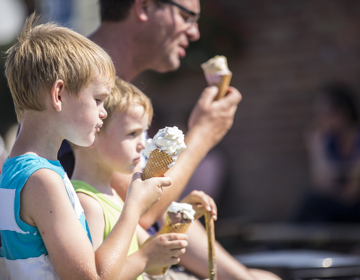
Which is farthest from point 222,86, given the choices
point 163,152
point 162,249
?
point 162,249

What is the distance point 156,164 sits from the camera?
148 cm

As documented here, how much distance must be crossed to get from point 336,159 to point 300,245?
58.9 inches

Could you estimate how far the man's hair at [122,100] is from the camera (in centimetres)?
170

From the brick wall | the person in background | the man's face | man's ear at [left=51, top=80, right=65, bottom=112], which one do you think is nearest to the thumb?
the man's face

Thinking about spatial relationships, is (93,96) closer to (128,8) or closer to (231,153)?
(128,8)

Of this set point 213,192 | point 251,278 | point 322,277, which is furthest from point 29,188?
point 213,192

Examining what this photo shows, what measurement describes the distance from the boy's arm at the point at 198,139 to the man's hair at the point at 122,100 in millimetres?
251

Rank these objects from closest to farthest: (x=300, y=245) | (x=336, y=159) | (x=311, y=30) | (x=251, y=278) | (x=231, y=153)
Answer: (x=251, y=278), (x=300, y=245), (x=336, y=159), (x=311, y=30), (x=231, y=153)

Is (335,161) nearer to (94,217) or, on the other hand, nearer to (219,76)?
(219,76)

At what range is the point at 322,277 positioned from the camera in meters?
2.30

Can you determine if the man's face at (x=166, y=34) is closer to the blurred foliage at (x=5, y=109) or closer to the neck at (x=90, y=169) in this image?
the neck at (x=90, y=169)

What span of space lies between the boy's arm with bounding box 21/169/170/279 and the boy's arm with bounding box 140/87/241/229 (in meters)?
0.61

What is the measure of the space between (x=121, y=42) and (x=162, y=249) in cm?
116

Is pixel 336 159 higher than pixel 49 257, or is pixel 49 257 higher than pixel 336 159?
pixel 336 159
